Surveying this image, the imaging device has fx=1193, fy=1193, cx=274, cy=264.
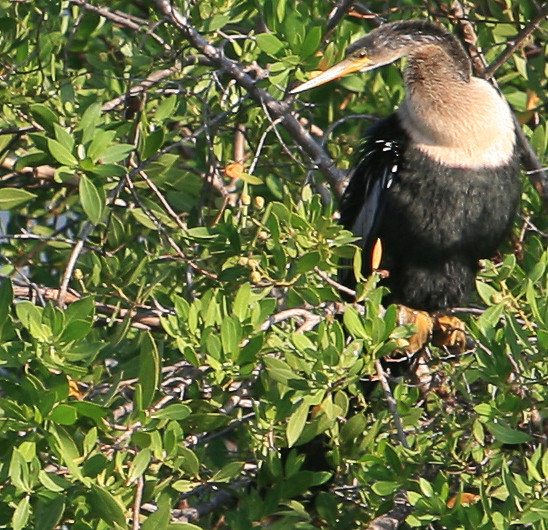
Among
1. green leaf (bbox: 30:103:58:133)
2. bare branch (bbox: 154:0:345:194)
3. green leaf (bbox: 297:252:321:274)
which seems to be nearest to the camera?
green leaf (bbox: 297:252:321:274)

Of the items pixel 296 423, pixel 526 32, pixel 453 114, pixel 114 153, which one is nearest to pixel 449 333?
pixel 453 114

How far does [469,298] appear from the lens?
141 inches

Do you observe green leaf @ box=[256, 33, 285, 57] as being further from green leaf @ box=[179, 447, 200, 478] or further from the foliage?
green leaf @ box=[179, 447, 200, 478]

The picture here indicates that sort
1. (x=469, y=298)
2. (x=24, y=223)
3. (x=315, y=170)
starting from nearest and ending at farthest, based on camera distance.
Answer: (x=315, y=170), (x=469, y=298), (x=24, y=223)

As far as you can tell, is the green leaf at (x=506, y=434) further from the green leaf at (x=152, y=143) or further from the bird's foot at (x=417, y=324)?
the green leaf at (x=152, y=143)

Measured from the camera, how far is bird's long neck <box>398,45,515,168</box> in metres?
3.37

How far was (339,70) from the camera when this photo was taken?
3.29 m

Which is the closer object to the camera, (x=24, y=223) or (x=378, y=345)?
(x=378, y=345)

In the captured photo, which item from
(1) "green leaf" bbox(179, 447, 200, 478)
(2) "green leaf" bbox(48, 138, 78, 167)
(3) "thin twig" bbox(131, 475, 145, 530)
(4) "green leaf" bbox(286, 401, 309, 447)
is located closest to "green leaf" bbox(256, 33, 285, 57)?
(2) "green leaf" bbox(48, 138, 78, 167)

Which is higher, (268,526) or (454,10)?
(454,10)

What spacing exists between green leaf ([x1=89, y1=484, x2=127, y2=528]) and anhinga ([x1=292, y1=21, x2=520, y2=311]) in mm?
1503

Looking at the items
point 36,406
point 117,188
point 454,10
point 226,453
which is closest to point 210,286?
point 117,188

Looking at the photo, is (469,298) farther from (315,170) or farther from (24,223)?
(24,223)

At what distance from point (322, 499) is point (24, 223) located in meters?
1.65
